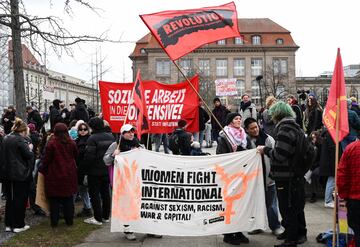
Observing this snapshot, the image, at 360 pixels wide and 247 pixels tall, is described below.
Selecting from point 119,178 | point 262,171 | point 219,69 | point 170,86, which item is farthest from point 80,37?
point 219,69

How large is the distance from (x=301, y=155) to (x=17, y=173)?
4458mm

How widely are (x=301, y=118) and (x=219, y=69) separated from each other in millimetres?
77477

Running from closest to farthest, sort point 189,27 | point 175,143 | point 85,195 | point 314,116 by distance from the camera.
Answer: point 189,27 → point 85,195 → point 175,143 → point 314,116

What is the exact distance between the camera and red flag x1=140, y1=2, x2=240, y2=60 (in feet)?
22.6

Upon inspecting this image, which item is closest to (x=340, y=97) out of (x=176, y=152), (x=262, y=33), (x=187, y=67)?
(x=176, y=152)

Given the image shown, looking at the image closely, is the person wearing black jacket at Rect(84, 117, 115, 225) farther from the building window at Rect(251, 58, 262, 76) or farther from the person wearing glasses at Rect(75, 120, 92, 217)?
the building window at Rect(251, 58, 262, 76)

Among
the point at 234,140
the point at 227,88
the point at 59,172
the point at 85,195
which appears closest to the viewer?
the point at 234,140

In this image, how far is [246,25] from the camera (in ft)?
300

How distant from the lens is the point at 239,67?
8925 centimetres

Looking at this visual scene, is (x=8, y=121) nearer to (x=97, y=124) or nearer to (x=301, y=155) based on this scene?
(x=97, y=124)

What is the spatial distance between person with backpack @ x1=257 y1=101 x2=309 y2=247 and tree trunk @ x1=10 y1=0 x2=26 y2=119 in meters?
7.59

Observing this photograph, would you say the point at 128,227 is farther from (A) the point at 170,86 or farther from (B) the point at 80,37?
(B) the point at 80,37

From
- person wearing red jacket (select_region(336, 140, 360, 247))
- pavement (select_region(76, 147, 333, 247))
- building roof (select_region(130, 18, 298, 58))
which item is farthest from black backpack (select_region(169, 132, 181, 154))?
building roof (select_region(130, 18, 298, 58))

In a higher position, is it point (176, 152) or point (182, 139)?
point (182, 139)
